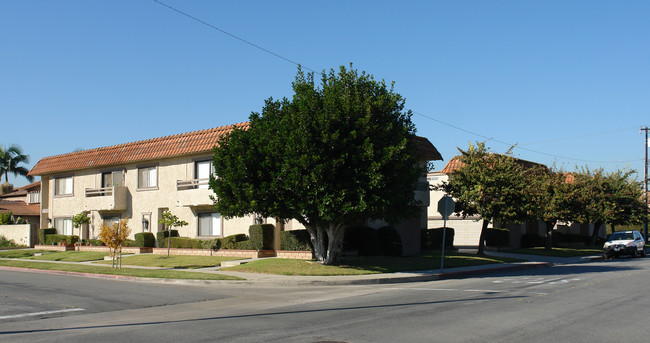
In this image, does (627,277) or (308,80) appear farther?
(308,80)

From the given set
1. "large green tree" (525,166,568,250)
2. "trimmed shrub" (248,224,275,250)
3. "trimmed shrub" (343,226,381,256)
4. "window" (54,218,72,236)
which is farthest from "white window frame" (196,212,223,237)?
"large green tree" (525,166,568,250)

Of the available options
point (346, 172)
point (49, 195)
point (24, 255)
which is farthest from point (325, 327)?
point (49, 195)

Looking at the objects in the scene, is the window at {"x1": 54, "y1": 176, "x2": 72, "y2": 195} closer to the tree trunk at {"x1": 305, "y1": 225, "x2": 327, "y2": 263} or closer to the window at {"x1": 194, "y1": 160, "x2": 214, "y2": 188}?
the window at {"x1": 194, "y1": 160, "x2": 214, "y2": 188}

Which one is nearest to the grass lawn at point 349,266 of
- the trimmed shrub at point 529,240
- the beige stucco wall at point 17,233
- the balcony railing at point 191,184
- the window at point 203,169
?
the balcony railing at point 191,184

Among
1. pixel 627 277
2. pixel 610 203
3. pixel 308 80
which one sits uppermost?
pixel 308 80

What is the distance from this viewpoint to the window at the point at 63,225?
129ft

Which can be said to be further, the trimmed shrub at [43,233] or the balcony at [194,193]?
the trimmed shrub at [43,233]

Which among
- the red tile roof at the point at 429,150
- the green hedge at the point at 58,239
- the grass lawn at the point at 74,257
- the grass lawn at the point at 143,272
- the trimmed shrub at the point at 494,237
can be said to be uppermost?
the red tile roof at the point at 429,150

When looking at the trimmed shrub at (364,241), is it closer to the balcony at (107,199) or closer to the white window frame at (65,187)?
the balcony at (107,199)

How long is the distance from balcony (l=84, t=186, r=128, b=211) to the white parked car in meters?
29.1

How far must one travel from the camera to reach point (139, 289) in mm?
16844

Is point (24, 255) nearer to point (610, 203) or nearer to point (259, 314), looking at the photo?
point (259, 314)

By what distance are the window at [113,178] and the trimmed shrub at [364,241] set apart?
1654cm

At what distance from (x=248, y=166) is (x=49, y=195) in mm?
27075
